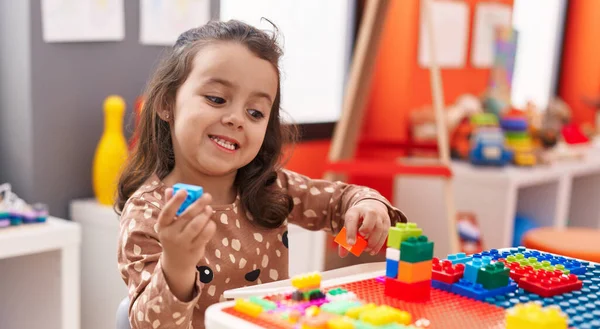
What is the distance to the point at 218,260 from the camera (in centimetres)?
110

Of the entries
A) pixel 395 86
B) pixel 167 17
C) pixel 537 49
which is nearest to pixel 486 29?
pixel 395 86

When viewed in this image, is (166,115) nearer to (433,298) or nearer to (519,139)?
(433,298)

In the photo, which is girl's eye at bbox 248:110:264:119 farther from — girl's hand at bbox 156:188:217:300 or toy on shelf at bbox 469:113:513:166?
toy on shelf at bbox 469:113:513:166

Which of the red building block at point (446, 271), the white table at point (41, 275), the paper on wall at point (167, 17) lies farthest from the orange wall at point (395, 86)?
the red building block at point (446, 271)

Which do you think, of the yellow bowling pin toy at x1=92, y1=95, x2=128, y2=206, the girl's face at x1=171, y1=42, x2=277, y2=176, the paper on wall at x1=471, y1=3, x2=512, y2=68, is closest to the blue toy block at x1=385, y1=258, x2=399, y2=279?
the girl's face at x1=171, y1=42, x2=277, y2=176

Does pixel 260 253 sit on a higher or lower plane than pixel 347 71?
lower

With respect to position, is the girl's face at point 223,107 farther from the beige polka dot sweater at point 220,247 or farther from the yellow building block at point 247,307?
the yellow building block at point 247,307

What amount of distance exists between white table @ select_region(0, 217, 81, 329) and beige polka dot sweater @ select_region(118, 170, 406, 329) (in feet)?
2.11

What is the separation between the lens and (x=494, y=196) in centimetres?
267

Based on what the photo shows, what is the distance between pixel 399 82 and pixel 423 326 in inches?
94.5

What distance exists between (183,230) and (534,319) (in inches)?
14.3

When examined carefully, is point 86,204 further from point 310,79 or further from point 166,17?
point 310,79

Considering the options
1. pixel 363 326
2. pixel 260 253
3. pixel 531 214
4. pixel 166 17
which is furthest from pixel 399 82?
pixel 363 326

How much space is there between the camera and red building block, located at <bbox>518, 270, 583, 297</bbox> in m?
0.82
